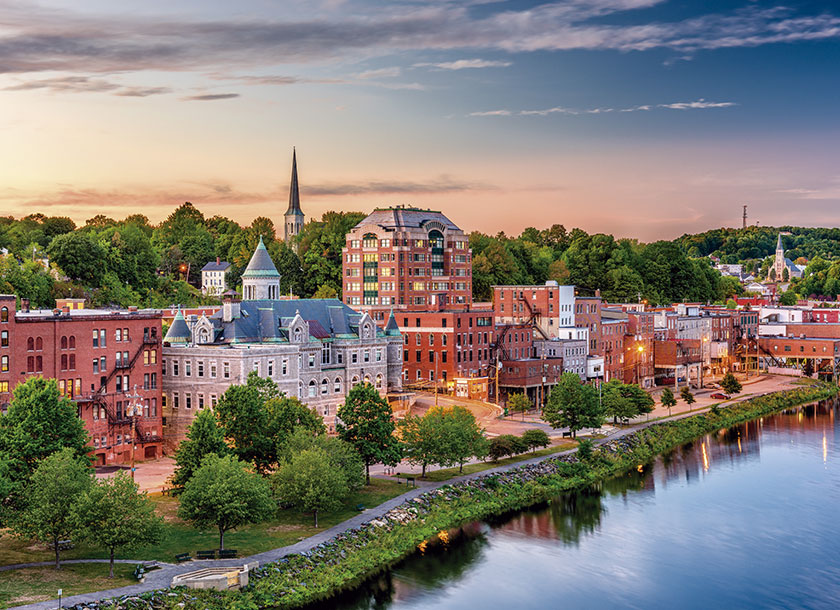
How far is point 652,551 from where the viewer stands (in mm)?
69000

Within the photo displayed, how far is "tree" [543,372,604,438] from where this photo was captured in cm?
9831

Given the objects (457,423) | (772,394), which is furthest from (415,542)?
(772,394)

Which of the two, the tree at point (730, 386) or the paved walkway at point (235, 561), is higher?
the tree at point (730, 386)

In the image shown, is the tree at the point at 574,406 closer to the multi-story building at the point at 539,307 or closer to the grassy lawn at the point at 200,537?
the multi-story building at the point at 539,307

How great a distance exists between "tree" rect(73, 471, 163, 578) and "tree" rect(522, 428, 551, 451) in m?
43.3

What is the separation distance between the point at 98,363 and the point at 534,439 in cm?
3976

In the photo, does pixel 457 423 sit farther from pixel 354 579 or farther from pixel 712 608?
pixel 712 608

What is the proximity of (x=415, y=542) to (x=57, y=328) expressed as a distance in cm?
3494

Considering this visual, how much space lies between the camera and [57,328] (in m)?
79.5

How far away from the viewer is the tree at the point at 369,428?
247 feet

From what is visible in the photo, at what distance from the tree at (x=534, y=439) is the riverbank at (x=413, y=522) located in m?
1.92

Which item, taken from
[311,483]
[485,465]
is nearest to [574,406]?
[485,465]

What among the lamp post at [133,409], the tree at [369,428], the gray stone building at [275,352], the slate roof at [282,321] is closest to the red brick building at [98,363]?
the lamp post at [133,409]

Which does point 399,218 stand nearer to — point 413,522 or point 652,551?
point 413,522
